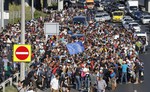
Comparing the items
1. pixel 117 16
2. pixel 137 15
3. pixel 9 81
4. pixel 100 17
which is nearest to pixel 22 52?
pixel 9 81

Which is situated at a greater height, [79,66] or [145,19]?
[79,66]

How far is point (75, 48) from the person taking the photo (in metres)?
34.8

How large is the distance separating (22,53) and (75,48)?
12209 millimetres

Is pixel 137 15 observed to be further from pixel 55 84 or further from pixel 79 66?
pixel 55 84

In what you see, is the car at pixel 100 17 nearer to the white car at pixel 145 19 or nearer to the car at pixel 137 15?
the white car at pixel 145 19

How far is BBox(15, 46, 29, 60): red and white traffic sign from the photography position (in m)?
22.6

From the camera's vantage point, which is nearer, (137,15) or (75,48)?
(75,48)

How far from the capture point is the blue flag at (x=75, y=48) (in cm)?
3397

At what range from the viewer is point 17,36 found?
1663 inches

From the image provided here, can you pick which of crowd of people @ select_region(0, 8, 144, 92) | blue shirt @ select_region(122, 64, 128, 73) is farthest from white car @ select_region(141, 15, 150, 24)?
blue shirt @ select_region(122, 64, 128, 73)

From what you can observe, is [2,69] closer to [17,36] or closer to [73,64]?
[73,64]

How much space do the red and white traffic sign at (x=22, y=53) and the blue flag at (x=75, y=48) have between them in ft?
36.3

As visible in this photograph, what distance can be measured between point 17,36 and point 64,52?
9765 mm

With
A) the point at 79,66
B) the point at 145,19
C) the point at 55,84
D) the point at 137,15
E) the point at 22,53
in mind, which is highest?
the point at 22,53
